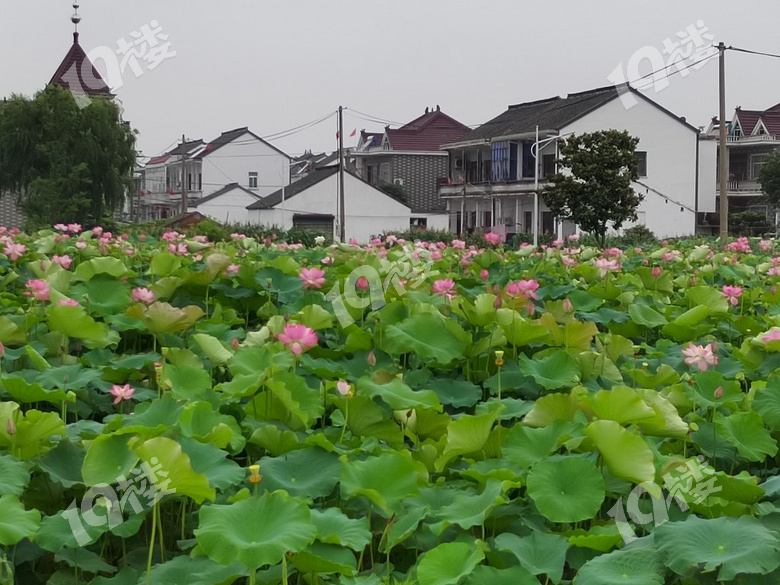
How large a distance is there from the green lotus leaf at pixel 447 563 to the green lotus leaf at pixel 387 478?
6.7 inches

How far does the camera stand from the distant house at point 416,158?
4900cm

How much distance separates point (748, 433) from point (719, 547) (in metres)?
0.60

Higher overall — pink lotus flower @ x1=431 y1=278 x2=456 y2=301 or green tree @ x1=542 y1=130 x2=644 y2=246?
green tree @ x1=542 y1=130 x2=644 y2=246

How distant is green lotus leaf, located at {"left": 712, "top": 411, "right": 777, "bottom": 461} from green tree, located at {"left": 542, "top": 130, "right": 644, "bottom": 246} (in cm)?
2593

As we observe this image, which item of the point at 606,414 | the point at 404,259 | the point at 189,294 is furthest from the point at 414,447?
the point at 404,259

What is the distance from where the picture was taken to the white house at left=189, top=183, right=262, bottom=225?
48625 millimetres

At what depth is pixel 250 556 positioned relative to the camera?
1.28m

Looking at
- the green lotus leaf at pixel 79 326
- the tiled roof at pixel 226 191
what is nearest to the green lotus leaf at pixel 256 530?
the green lotus leaf at pixel 79 326

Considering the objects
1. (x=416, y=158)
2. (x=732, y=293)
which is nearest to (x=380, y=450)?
(x=732, y=293)

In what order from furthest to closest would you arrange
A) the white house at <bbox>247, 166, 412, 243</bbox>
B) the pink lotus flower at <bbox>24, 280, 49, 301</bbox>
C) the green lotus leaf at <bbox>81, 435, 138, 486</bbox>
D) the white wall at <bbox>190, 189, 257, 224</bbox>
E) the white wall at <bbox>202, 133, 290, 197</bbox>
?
the white wall at <bbox>202, 133, 290, 197</bbox> → the white wall at <bbox>190, 189, 257, 224</bbox> → the white house at <bbox>247, 166, 412, 243</bbox> → the pink lotus flower at <bbox>24, 280, 49, 301</bbox> → the green lotus leaf at <bbox>81, 435, 138, 486</bbox>

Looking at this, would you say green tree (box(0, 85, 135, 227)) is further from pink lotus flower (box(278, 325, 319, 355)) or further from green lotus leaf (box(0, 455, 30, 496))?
green lotus leaf (box(0, 455, 30, 496))

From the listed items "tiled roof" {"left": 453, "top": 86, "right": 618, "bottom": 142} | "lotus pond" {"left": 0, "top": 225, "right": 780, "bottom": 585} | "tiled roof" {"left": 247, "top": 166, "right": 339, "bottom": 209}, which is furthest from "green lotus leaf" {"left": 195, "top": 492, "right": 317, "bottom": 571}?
"tiled roof" {"left": 247, "top": 166, "right": 339, "bottom": 209}

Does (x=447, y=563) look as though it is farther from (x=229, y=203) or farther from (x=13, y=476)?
(x=229, y=203)

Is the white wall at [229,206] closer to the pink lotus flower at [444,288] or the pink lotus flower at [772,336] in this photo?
the pink lotus flower at [444,288]
